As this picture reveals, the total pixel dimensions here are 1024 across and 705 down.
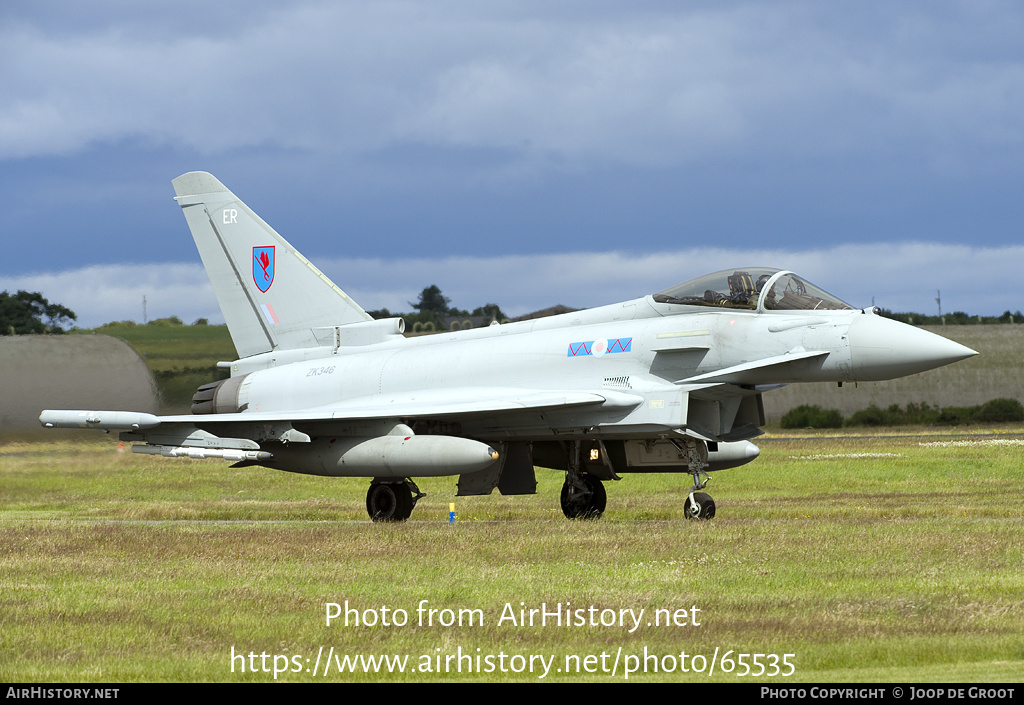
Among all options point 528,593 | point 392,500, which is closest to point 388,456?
point 392,500

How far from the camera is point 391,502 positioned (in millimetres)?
17203

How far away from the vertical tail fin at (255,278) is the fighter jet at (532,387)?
49 millimetres

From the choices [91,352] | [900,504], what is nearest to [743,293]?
[900,504]

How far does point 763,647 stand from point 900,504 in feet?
40.5

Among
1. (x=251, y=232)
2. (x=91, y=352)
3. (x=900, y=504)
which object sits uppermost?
(x=251, y=232)

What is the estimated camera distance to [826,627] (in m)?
7.75

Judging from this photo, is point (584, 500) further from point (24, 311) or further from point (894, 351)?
point (24, 311)

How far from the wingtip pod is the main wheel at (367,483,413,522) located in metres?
3.38

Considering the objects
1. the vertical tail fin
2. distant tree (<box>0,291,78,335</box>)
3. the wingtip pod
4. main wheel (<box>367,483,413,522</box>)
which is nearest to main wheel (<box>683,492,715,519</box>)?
main wheel (<box>367,483,413,522</box>)

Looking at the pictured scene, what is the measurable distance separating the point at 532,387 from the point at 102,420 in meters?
6.21

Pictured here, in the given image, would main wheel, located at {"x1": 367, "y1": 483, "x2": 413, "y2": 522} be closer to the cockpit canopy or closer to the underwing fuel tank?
the underwing fuel tank

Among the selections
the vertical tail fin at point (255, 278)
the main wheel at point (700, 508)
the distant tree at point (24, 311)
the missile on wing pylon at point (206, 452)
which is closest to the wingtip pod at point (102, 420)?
the missile on wing pylon at point (206, 452)
